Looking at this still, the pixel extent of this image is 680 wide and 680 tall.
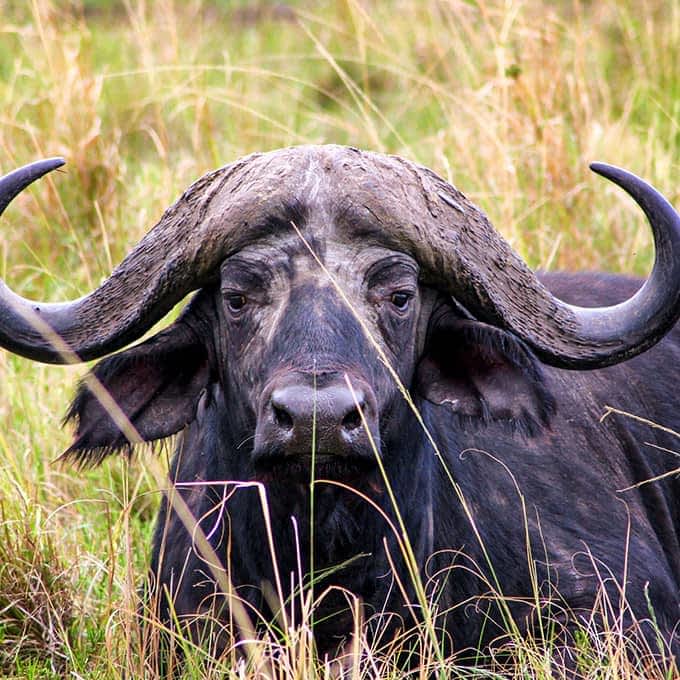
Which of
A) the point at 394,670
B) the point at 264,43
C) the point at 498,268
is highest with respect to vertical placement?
the point at 498,268

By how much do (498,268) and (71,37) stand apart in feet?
14.3

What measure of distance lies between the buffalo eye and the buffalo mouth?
0.45 meters

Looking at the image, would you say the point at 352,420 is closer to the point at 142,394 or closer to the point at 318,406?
the point at 318,406

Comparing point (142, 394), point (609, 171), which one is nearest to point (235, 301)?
point (142, 394)

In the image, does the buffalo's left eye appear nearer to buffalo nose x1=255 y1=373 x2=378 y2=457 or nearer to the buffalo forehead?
the buffalo forehead

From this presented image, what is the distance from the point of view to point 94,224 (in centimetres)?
683

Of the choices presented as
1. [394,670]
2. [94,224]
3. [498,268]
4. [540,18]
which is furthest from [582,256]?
[394,670]

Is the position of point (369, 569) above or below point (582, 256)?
above

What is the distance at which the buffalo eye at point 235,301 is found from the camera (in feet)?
12.5

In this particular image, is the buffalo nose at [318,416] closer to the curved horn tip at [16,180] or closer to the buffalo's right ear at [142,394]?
the buffalo's right ear at [142,394]

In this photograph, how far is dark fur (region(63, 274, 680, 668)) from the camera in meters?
3.90

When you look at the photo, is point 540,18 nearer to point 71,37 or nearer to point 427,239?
point 71,37

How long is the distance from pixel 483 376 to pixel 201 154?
3390mm

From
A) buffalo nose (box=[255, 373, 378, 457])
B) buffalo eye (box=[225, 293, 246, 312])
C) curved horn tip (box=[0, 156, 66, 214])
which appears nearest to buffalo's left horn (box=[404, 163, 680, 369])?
buffalo eye (box=[225, 293, 246, 312])
